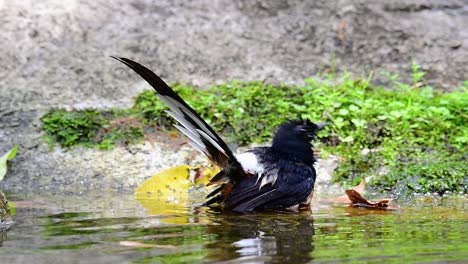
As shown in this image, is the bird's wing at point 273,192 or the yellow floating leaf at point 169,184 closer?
the bird's wing at point 273,192

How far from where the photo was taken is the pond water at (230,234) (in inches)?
145

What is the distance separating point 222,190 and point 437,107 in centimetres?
302

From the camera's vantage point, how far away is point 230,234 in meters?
4.46

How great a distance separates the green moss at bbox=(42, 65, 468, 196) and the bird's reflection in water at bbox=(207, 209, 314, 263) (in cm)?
181

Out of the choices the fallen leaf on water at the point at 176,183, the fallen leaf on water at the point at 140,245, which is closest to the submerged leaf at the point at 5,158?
the fallen leaf on water at the point at 176,183

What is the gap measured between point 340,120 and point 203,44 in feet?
7.33

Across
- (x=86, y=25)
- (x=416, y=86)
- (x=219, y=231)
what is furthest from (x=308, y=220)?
(x=86, y=25)

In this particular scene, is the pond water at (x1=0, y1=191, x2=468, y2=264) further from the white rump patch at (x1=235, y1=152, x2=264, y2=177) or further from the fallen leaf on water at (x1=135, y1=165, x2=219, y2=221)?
the fallen leaf on water at (x1=135, y1=165, x2=219, y2=221)

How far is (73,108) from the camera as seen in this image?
26.5 feet

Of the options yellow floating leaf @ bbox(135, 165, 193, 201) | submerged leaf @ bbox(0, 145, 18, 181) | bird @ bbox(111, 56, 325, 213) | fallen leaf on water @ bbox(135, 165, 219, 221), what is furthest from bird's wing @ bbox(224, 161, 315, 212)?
submerged leaf @ bbox(0, 145, 18, 181)

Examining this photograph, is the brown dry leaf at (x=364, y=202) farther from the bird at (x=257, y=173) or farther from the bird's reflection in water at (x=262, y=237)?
the bird's reflection in water at (x=262, y=237)

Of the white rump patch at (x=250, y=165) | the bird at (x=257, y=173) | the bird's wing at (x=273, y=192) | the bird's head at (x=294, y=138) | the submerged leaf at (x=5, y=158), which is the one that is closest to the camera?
the bird at (x=257, y=173)

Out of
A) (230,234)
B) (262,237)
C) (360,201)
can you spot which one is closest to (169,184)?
(360,201)

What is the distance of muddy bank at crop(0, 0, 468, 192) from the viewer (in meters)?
8.46
